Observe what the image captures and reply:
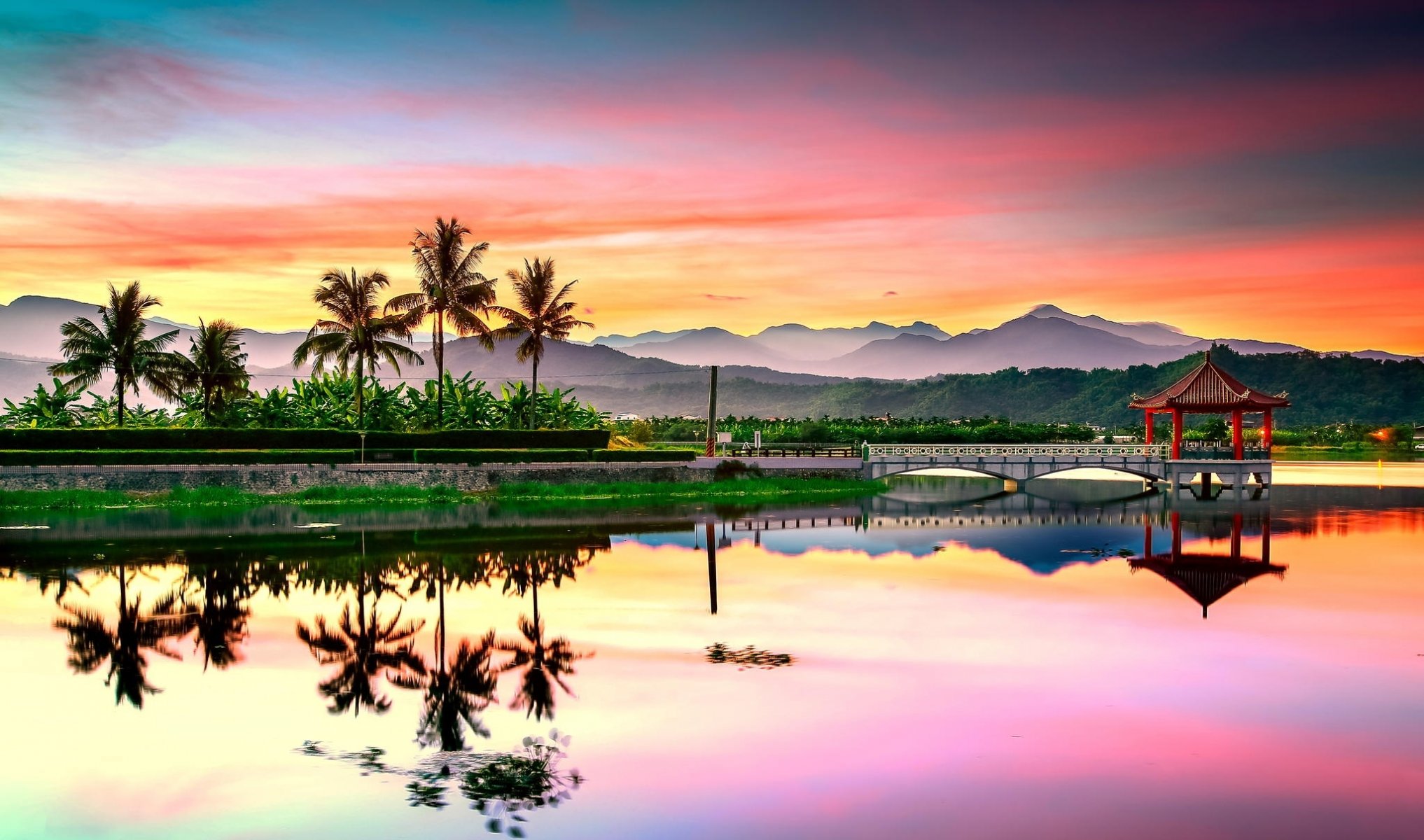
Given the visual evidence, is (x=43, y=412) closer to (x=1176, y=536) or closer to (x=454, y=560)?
(x=454, y=560)

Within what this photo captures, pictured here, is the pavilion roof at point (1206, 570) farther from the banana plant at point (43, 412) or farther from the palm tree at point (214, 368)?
the banana plant at point (43, 412)

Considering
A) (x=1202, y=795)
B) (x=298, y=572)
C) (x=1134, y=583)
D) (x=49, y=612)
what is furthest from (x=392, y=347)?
(x=1202, y=795)

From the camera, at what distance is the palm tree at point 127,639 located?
17984 millimetres

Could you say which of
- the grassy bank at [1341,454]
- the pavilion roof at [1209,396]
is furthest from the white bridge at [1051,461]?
the grassy bank at [1341,454]

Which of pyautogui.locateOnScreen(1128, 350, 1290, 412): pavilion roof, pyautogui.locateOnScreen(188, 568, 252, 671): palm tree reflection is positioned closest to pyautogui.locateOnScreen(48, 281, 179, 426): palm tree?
pyautogui.locateOnScreen(188, 568, 252, 671): palm tree reflection

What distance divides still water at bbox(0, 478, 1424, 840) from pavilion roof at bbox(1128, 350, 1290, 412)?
2877 centimetres

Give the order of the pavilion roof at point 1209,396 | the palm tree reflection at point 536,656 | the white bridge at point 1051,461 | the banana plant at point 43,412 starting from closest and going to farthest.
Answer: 1. the palm tree reflection at point 536,656
2. the banana plant at point 43,412
3. the white bridge at point 1051,461
4. the pavilion roof at point 1209,396

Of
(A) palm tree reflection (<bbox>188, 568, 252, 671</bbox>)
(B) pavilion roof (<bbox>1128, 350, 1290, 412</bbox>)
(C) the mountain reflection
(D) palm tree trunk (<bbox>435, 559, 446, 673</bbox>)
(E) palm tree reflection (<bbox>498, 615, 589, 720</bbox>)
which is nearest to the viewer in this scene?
(E) palm tree reflection (<bbox>498, 615, 589, 720</bbox>)

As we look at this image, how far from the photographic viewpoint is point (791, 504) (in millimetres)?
51250

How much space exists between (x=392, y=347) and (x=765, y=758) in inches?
1872

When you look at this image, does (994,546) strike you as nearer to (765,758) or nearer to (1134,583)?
(1134,583)

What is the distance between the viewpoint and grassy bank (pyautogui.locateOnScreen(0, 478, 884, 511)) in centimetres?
4209

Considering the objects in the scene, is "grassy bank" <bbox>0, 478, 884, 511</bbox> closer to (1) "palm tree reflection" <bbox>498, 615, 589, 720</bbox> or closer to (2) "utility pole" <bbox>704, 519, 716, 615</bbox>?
(2) "utility pole" <bbox>704, 519, 716, 615</bbox>

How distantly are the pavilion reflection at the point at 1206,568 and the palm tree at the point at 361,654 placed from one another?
54.4 ft
